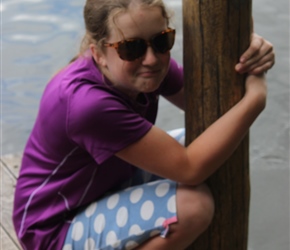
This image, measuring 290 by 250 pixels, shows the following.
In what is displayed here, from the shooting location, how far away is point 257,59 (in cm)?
218

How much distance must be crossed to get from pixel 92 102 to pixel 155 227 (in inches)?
17.7

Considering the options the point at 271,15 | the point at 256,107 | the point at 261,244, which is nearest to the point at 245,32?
the point at 256,107

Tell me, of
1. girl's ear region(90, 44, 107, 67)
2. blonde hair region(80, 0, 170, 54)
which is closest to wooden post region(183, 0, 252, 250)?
blonde hair region(80, 0, 170, 54)

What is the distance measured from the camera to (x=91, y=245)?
237cm

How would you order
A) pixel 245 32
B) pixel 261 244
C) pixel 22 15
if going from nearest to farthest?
pixel 245 32, pixel 261 244, pixel 22 15

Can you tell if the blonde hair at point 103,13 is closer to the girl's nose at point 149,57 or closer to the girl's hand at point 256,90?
the girl's nose at point 149,57

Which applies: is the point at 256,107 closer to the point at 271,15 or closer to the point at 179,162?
the point at 179,162

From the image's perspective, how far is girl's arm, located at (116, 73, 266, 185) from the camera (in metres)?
2.18

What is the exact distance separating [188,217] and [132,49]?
554 mm

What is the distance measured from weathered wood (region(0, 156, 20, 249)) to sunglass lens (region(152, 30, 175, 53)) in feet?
4.42

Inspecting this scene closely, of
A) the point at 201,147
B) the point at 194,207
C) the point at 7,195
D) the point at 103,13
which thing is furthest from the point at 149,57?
the point at 7,195

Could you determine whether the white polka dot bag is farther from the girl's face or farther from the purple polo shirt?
the girl's face

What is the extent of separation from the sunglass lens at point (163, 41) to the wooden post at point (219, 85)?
0.07 m

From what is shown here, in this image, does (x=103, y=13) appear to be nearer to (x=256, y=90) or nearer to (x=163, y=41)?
(x=163, y=41)
